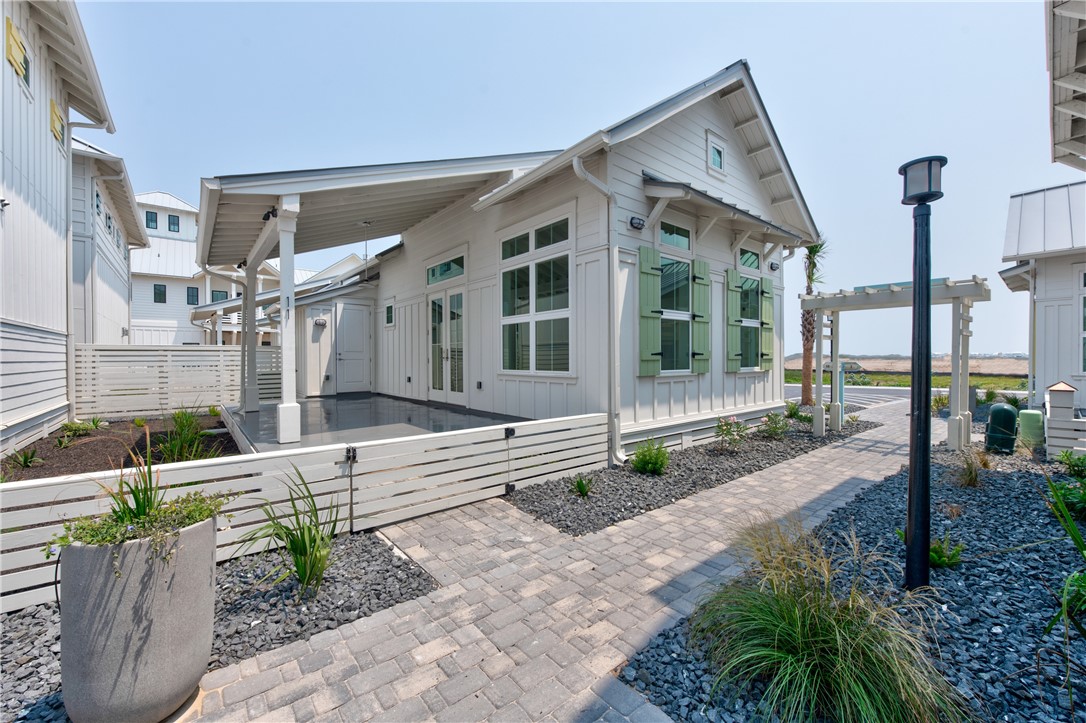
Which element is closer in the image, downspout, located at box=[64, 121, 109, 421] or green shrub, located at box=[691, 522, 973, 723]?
green shrub, located at box=[691, 522, 973, 723]

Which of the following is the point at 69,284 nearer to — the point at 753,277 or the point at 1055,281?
the point at 753,277

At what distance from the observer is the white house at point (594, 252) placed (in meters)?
5.60

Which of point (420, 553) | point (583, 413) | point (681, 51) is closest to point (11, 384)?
point (420, 553)

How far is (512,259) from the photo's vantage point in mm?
6945

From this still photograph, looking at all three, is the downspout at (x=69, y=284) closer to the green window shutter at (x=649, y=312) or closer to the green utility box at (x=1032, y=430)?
the green window shutter at (x=649, y=312)

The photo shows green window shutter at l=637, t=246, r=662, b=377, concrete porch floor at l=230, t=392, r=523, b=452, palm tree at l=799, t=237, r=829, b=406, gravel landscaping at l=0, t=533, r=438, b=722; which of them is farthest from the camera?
palm tree at l=799, t=237, r=829, b=406

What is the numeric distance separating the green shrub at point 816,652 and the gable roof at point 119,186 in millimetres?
14538

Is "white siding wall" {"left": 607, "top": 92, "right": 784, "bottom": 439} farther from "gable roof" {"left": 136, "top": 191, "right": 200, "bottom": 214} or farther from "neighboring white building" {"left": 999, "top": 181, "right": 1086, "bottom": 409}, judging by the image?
"gable roof" {"left": 136, "top": 191, "right": 200, "bottom": 214}

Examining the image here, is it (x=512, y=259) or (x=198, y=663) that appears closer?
(x=198, y=663)

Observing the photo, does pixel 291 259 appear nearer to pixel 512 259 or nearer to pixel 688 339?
pixel 512 259

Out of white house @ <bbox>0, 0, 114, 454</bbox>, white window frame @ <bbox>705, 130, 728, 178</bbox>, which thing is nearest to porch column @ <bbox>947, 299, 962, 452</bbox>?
white window frame @ <bbox>705, 130, 728, 178</bbox>

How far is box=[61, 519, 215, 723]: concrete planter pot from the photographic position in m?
1.69

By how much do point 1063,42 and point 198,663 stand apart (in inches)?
352

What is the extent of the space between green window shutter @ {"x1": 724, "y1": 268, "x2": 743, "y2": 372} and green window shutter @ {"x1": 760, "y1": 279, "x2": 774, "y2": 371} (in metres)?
0.99
